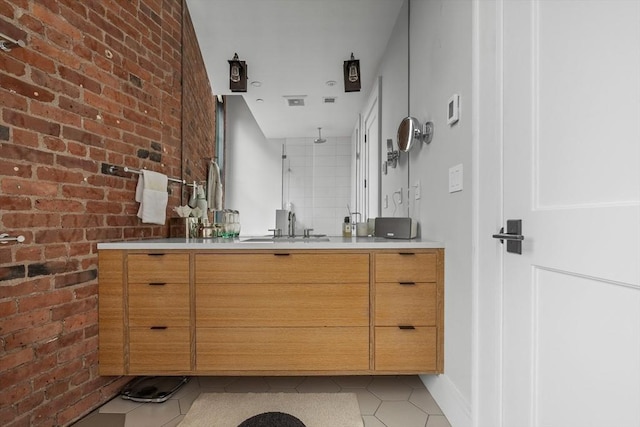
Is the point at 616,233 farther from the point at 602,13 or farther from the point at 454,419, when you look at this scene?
the point at 454,419

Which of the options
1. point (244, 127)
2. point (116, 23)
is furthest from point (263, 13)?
point (116, 23)

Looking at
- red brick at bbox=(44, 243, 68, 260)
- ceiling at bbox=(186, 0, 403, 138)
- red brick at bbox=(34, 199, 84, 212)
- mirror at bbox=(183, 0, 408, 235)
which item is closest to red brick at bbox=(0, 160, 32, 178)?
red brick at bbox=(34, 199, 84, 212)

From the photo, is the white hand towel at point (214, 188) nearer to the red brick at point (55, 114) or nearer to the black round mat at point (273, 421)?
the red brick at point (55, 114)

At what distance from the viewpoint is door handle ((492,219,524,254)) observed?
3.51 ft

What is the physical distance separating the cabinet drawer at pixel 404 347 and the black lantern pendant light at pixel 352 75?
5.76 feet

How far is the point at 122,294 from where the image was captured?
1.65 meters

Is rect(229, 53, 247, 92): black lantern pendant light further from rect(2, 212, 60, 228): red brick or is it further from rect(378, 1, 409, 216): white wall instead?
rect(2, 212, 60, 228): red brick

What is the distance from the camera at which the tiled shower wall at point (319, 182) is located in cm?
228

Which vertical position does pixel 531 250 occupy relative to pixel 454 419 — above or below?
above

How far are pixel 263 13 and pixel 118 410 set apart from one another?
8.59 ft

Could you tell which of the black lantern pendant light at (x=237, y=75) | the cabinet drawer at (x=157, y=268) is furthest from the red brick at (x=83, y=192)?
the black lantern pendant light at (x=237, y=75)

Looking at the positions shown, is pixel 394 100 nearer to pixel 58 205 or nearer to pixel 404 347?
pixel 404 347

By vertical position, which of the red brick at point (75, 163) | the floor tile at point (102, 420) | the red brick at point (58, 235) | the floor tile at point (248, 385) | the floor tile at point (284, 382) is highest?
the red brick at point (75, 163)

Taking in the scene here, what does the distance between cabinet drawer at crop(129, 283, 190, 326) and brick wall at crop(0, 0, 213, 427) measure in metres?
0.20
